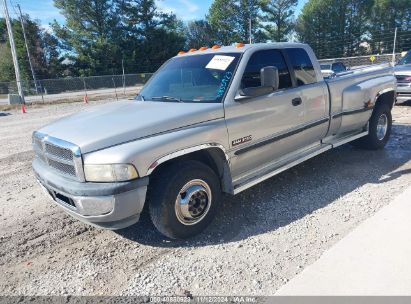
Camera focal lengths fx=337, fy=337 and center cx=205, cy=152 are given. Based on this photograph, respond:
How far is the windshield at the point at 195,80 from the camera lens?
12.6ft

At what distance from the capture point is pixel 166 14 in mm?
50188

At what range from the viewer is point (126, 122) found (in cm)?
332

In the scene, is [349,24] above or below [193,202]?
above

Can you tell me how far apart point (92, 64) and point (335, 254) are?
45.3 metres

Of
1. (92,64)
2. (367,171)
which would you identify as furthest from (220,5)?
(367,171)

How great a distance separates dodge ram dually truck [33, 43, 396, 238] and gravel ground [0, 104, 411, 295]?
359 millimetres

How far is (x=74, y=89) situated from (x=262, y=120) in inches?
1057

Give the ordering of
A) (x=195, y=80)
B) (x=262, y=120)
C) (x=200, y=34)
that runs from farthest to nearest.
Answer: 1. (x=200, y=34)
2. (x=195, y=80)
3. (x=262, y=120)

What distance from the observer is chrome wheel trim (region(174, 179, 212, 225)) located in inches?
132

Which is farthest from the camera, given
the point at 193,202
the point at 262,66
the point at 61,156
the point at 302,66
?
the point at 302,66

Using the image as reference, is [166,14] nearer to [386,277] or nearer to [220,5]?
[220,5]

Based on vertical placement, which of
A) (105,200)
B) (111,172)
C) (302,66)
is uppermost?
(302,66)

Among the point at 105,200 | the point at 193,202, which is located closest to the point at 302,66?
the point at 193,202

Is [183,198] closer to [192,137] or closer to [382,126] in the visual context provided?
[192,137]
